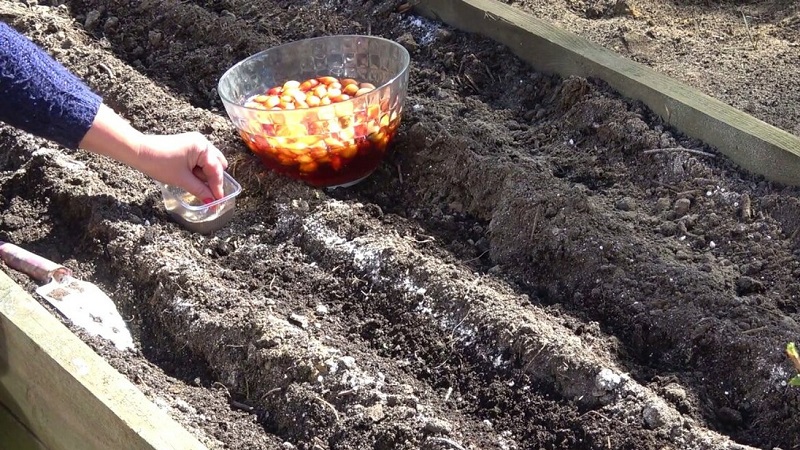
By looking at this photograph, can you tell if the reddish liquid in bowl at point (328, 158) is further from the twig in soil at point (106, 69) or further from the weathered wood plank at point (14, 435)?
the weathered wood plank at point (14, 435)

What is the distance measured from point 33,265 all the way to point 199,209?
1.34ft

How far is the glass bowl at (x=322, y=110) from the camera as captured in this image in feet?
8.21

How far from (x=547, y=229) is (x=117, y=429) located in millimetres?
1066

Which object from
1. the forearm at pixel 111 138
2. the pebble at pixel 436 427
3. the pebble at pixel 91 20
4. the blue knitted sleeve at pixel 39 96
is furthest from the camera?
the pebble at pixel 91 20

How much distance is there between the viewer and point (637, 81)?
262 cm

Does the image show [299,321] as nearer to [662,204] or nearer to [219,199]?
[219,199]

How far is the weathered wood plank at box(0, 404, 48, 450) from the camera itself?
7.52 ft

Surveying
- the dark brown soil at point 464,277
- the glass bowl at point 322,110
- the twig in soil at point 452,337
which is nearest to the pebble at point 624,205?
the dark brown soil at point 464,277

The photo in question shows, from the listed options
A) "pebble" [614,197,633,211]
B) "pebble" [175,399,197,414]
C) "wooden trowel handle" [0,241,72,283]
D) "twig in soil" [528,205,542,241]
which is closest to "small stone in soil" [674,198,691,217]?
"pebble" [614,197,633,211]

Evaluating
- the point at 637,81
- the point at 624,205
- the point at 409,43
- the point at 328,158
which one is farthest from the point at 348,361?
the point at 409,43

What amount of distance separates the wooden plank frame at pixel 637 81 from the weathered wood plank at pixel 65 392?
145cm

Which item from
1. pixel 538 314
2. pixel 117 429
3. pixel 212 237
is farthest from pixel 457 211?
pixel 117 429

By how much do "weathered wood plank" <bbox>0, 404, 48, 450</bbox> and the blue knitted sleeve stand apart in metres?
0.64

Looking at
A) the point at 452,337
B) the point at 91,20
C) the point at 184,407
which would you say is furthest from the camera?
the point at 91,20
